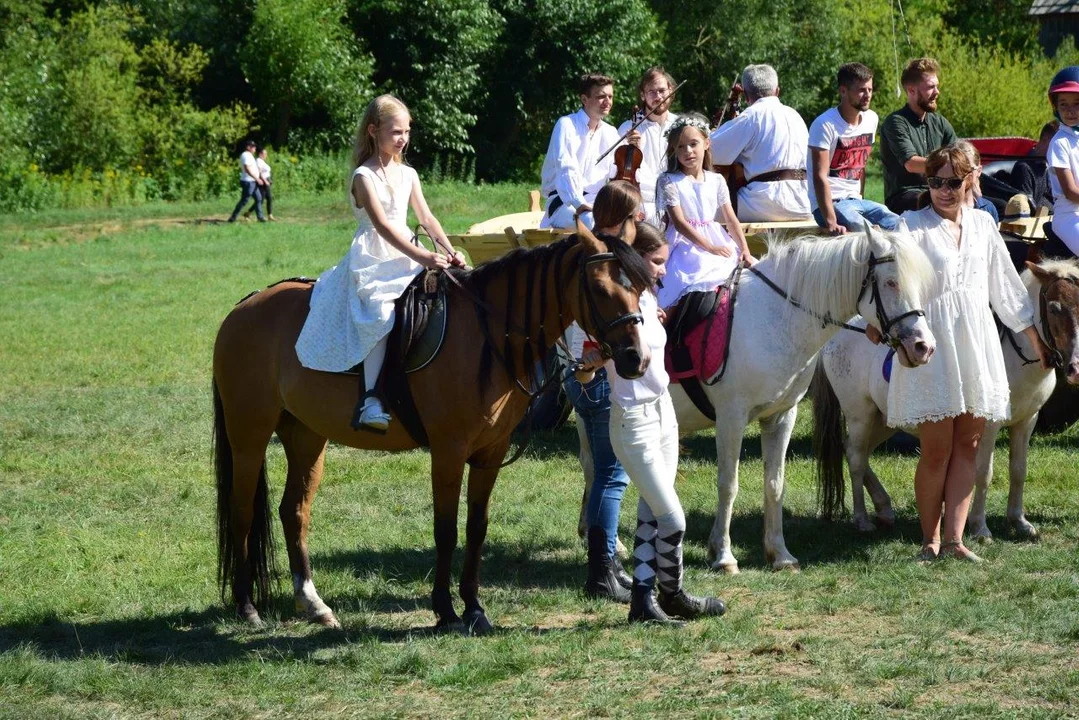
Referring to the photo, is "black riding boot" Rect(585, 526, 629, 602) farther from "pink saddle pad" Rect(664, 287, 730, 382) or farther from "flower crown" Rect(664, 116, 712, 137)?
"flower crown" Rect(664, 116, 712, 137)

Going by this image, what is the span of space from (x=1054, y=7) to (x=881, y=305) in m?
40.4

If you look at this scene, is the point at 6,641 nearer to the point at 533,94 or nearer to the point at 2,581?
the point at 2,581

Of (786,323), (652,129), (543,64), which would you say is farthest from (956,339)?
(543,64)

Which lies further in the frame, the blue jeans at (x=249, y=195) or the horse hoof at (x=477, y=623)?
the blue jeans at (x=249, y=195)

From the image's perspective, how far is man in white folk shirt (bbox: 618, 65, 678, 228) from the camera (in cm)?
874

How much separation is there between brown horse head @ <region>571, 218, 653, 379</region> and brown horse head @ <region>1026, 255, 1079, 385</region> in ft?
10.5

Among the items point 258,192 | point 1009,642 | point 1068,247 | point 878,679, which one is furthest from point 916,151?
point 258,192

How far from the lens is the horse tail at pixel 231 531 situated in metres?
6.57

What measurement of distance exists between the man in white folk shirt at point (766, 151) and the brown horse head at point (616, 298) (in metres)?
3.69

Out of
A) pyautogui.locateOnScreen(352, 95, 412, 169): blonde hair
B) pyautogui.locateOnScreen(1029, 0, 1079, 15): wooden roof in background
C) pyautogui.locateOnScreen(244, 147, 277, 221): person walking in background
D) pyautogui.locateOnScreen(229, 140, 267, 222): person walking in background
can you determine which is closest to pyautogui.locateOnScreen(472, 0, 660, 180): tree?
pyautogui.locateOnScreen(244, 147, 277, 221): person walking in background

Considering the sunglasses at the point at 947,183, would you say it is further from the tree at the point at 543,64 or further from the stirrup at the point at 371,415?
the tree at the point at 543,64

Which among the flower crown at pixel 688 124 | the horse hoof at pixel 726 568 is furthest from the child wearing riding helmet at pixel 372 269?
the horse hoof at pixel 726 568

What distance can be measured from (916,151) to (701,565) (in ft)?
11.2

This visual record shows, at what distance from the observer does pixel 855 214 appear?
27.2ft
